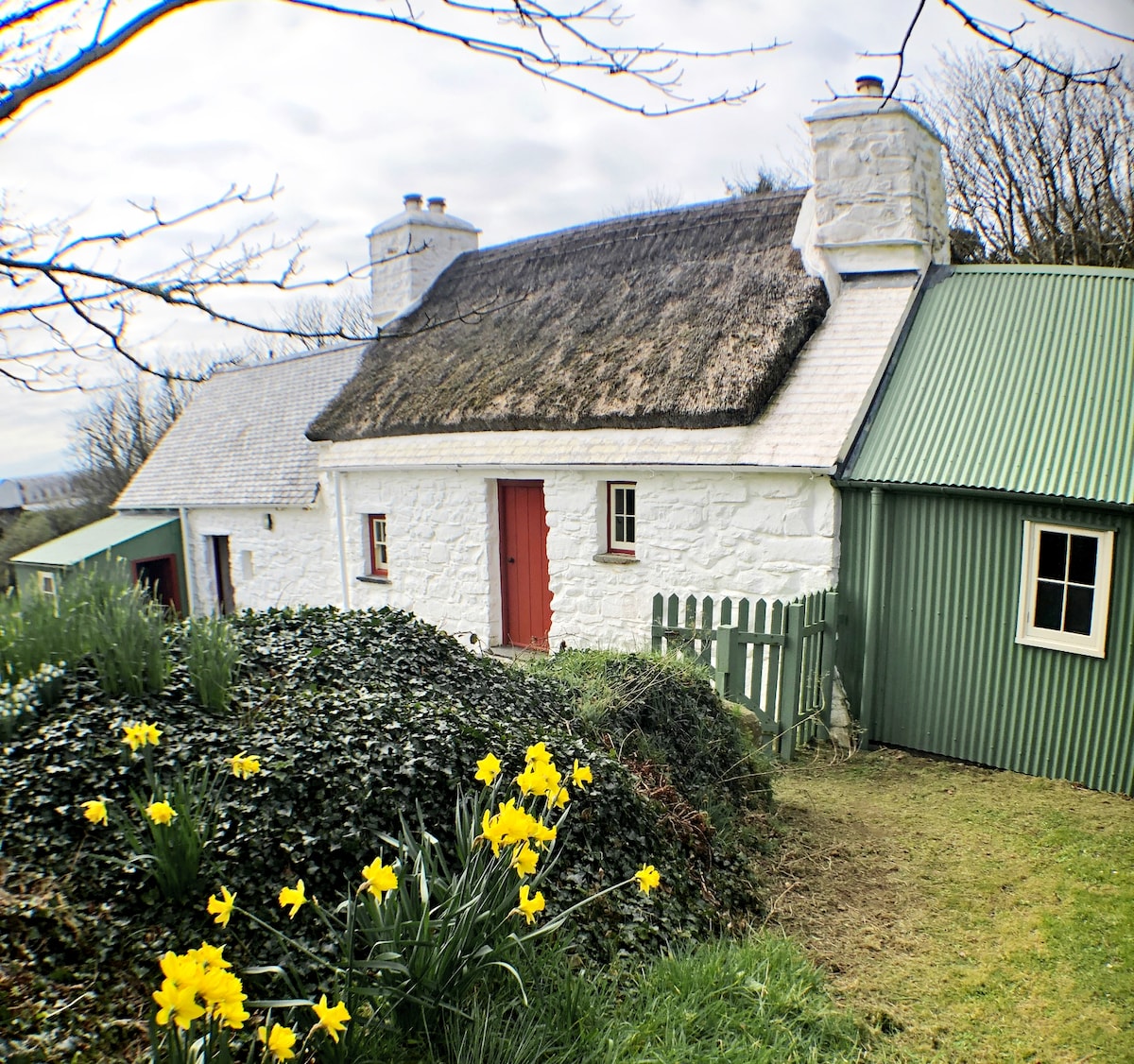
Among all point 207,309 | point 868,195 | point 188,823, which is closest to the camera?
point 188,823

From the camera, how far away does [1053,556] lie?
620 cm

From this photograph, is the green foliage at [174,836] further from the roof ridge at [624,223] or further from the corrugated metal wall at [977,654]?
the roof ridge at [624,223]

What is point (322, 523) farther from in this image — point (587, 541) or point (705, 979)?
point (705, 979)

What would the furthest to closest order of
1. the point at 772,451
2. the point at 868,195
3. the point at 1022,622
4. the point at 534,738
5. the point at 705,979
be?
the point at 868,195, the point at 772,451, the point at 1022,622, the point at 534,738, the point at 705,979

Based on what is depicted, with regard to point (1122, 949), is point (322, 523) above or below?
above

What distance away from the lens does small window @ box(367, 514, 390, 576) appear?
12.0 m

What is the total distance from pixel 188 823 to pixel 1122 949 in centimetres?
432

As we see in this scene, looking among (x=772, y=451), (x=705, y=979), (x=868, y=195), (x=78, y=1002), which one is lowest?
(x=705, y=979)

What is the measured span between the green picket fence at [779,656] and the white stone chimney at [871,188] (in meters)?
3.73

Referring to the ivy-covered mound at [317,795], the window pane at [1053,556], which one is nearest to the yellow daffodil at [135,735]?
the ivy-covered mound at [317,795]

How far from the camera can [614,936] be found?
11.6 ft

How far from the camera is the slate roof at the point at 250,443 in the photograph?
14359mm

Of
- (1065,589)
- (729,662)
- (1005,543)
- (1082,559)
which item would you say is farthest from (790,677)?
(1082,559)

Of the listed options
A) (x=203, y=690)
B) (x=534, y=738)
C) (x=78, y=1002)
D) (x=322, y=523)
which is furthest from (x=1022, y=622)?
(x=322, y=523)
